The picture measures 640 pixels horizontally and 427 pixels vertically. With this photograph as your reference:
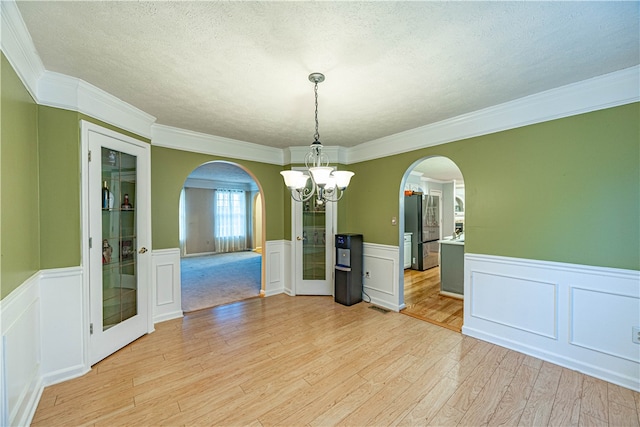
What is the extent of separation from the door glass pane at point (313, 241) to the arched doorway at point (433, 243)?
4.49 ft

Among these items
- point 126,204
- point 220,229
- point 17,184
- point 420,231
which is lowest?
point 220,229

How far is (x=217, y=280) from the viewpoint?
5512 millimetres

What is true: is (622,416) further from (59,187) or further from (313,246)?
(59,187)

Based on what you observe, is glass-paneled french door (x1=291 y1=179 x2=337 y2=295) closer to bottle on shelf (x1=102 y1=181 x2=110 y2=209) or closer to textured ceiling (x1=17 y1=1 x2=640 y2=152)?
textured ceiling (x1=17 y1=1 x2=640 y2=152)

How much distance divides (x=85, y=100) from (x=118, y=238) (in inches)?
53.3

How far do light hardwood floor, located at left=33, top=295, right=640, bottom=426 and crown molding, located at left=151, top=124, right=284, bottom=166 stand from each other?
7.92 feet

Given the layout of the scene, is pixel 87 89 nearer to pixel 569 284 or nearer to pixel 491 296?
pixel 491 296

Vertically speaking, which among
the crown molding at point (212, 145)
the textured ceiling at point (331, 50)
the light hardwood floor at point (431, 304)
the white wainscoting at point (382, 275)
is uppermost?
the textured ceiling at point (331, 50)

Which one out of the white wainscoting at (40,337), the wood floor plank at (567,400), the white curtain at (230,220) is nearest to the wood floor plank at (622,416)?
the wood floor plank at (567,400)

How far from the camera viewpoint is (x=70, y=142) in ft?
7.37

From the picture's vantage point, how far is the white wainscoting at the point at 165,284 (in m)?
3.35

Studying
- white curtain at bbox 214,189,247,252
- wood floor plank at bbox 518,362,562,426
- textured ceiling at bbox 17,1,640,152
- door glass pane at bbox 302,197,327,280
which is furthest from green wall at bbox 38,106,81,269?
white curtain at bbox 214,189,247,252

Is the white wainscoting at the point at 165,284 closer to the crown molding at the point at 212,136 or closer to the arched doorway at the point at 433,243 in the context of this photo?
the crown molding at the point at 212,136

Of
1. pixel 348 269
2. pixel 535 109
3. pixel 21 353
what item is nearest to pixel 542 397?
pixel 348 269
